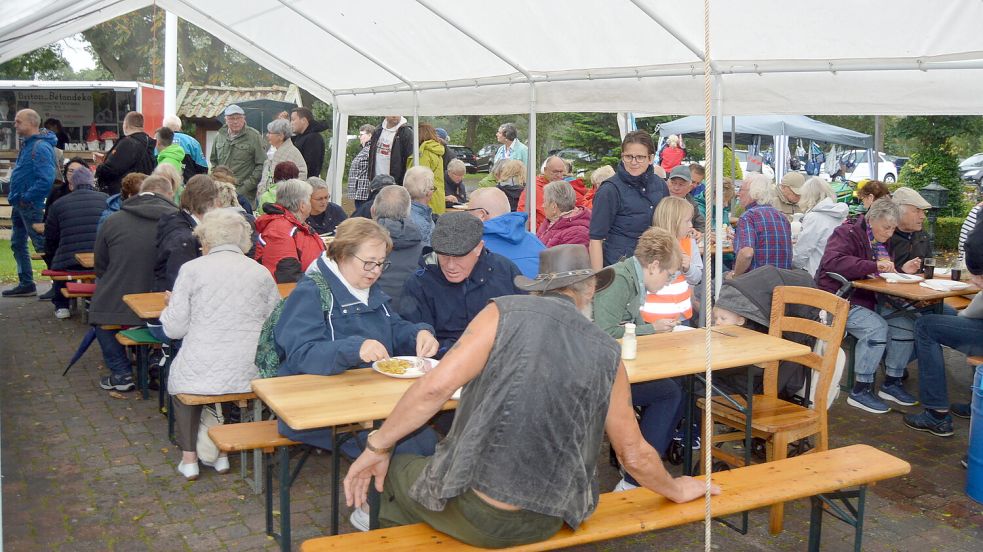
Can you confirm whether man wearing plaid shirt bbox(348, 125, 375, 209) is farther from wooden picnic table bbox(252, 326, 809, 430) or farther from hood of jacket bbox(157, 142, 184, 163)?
wooden picnic table bbox(252, 326, 809, 430)

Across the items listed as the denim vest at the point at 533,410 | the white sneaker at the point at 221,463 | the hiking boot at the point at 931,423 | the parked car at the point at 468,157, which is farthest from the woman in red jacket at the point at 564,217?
the parked car at the point at 468,157

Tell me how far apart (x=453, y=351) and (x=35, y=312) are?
7.55 meters

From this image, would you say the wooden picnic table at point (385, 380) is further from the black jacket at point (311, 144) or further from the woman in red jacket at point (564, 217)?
the black jacket at point (311, 144)

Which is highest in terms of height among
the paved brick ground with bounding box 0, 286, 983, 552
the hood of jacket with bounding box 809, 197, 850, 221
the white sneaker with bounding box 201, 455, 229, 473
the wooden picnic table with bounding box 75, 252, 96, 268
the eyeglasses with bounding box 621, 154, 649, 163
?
the eyeglasses with bounding box 621, 154, 649, 163

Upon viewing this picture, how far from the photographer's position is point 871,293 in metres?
6.22

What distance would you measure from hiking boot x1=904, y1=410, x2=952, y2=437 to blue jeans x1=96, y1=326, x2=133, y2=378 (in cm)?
517

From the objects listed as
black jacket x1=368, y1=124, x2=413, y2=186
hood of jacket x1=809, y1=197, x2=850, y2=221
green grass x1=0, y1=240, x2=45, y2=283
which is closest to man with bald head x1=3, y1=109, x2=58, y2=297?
green grass x1=0, y1=240, x2=45, y2=283

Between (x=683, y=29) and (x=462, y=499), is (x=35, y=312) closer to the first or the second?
(x=683, y=29)

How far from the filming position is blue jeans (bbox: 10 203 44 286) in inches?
360

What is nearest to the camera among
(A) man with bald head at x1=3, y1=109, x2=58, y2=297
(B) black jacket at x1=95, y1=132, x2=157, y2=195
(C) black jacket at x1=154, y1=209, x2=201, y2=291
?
(C) black jacket at x1=154, y1=209, x2=201, y2=291

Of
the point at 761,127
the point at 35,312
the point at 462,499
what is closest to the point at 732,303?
the point at 462,499

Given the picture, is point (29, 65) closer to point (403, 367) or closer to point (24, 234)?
point (24, 234)

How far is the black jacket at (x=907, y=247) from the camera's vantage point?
269 inches

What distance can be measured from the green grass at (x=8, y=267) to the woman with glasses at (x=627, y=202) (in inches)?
305
